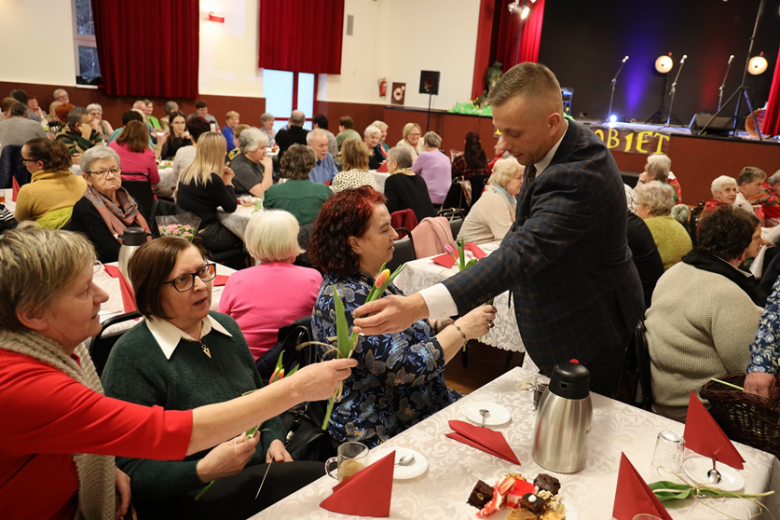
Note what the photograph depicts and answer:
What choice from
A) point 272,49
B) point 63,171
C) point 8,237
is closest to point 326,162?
point 63,171

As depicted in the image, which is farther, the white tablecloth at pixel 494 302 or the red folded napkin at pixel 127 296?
the white tablecloth at pixel 494 302

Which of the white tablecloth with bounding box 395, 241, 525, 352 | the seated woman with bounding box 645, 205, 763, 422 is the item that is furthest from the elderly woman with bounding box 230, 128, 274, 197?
the seated woman with bounding box 645, 205, 763, 422

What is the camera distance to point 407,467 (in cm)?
143

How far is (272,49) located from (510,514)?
12.2m

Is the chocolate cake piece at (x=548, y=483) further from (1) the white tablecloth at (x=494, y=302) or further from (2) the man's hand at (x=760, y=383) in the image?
(1) the white tablecloth at (x=494, y=302)

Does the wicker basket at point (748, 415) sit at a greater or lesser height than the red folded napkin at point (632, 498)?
lesser

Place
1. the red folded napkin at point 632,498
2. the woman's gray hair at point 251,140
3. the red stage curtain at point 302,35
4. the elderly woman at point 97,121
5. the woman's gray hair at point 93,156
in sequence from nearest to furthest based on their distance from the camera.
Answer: the red folded napkin at point 632,498
the woman's gray hair at point 93,156
the woman's gray hair at point 251,140
the elderly woman at point 97,121
the red stage curtain at point 302,35

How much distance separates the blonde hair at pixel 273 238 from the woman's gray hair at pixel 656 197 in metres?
2.44

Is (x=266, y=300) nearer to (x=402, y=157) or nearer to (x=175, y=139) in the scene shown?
(x=402, y=157)

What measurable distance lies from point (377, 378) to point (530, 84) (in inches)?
40.4

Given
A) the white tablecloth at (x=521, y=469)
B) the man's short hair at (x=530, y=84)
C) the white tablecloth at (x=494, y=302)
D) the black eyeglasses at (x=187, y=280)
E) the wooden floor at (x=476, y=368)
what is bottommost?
the wooden floor at (x=476, y=368)

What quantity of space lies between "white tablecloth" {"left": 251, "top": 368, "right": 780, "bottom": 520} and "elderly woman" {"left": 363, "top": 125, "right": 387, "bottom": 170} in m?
6.41

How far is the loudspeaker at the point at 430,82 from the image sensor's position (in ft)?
39.9

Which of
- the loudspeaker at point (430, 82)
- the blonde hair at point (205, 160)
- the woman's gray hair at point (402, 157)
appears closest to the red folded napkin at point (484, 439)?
the blonde hair at point (205, 160)
